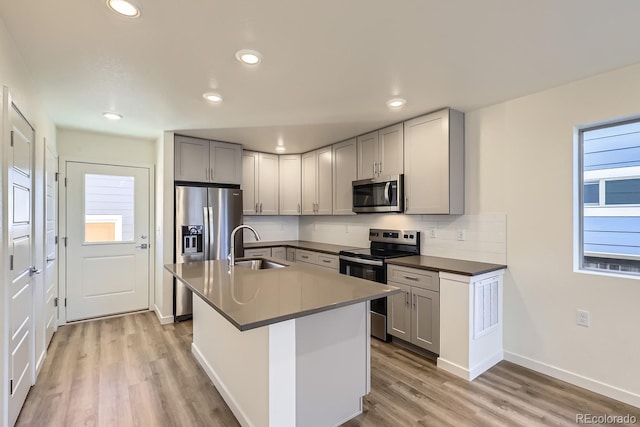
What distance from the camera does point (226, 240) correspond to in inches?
163

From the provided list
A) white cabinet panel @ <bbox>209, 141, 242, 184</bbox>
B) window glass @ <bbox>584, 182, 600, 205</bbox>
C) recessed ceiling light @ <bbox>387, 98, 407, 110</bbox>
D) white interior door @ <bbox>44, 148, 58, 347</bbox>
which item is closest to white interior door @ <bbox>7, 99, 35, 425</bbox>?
white interior door @ <bbox>44, 148, 58, 347</bbox>

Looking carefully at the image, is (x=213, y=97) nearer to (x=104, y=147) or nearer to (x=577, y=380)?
(x=104, y=147)

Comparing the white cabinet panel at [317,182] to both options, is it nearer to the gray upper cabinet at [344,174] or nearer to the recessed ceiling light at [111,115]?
the gray upper cabinet at [344,174]

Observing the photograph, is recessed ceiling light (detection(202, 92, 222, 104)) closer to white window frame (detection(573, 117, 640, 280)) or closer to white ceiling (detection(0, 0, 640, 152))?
white ceiling (detection(0, 0, 640, 152))

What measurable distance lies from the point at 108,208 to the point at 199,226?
4.10 ft

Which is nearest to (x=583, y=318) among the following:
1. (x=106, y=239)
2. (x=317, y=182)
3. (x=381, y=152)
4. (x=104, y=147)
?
(x=381, y=152)

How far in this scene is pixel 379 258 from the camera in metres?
3.20

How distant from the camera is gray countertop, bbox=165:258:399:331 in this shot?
1434mm

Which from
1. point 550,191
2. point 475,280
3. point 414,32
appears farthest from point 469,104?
point 475,280

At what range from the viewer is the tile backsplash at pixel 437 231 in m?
2.91

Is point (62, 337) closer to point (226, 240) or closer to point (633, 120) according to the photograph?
point (226, 240)

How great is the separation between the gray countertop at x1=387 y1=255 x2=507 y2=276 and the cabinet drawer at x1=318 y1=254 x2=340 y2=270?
888 mm

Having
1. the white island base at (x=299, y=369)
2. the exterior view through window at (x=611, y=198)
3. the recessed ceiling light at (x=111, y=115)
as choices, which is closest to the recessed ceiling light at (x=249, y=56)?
the white island base at (x=299, y=369)

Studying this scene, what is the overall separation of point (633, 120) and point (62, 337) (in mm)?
5603
